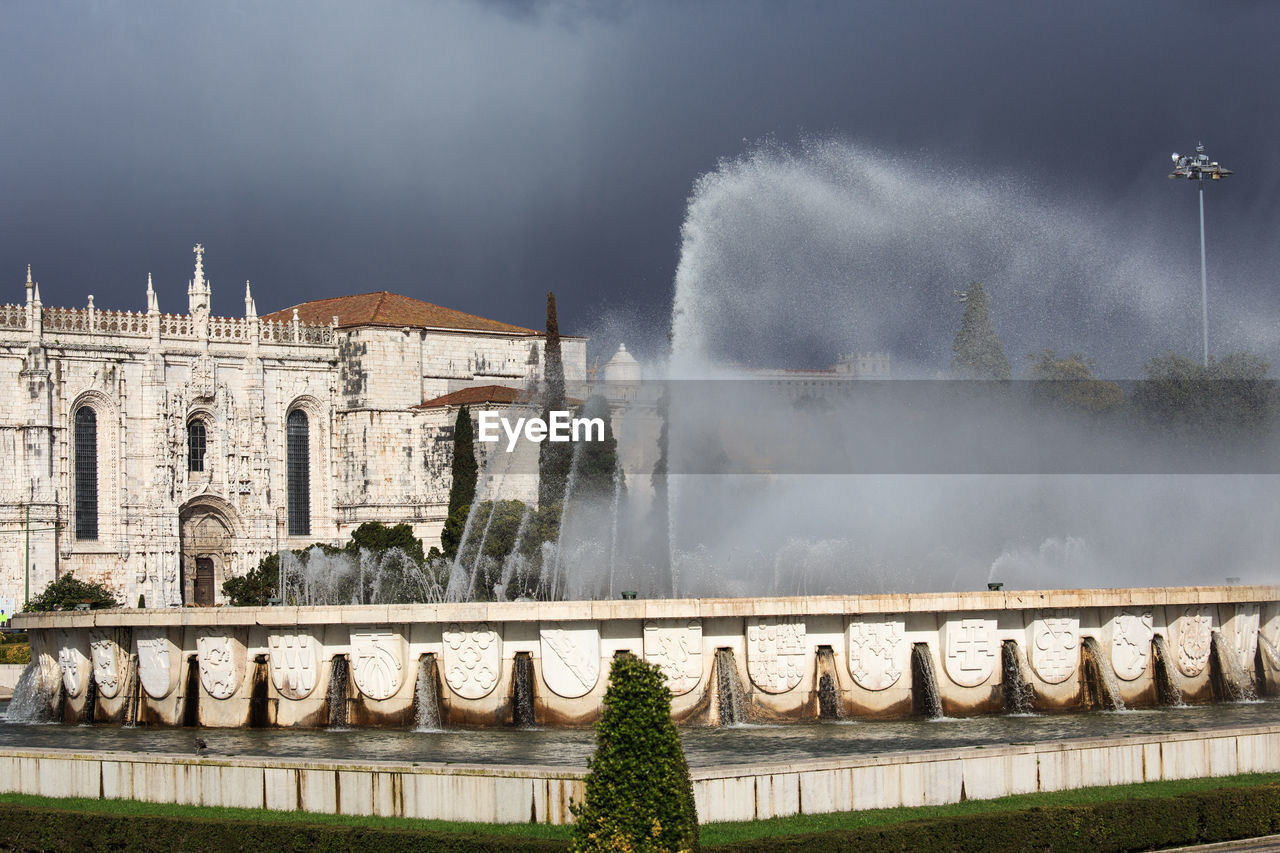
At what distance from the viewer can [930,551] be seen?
4175 cm

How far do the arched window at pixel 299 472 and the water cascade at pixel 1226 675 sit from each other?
144ft

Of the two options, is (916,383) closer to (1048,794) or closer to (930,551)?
(930,551)

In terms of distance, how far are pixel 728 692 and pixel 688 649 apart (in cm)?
79

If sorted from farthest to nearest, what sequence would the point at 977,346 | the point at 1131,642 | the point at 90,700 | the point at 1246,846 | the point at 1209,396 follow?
the point at 977,346 < the point at 1209,396 < the point at 90,700 < the point at 1131,642 < the point at 1246,846

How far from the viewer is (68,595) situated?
169 feet

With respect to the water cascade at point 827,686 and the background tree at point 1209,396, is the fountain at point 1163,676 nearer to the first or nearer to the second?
the water cascade at point 827,686

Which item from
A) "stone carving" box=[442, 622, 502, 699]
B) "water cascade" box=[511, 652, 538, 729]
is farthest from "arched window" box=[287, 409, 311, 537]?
"water cascade" box=[511, 652, 538, 729]

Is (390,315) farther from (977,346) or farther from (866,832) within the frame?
(866,832)

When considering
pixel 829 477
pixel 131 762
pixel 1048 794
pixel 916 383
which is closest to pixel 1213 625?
pixel 1048 794

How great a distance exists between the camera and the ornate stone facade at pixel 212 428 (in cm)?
5475

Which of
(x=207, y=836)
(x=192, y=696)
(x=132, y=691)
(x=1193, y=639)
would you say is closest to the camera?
(x=207, y=836)

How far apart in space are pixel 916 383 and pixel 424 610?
3198 centimetres

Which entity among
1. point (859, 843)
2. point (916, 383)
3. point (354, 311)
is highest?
point (354, 311)

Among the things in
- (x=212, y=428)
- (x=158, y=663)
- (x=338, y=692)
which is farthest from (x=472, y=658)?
(x=212, y=428)
